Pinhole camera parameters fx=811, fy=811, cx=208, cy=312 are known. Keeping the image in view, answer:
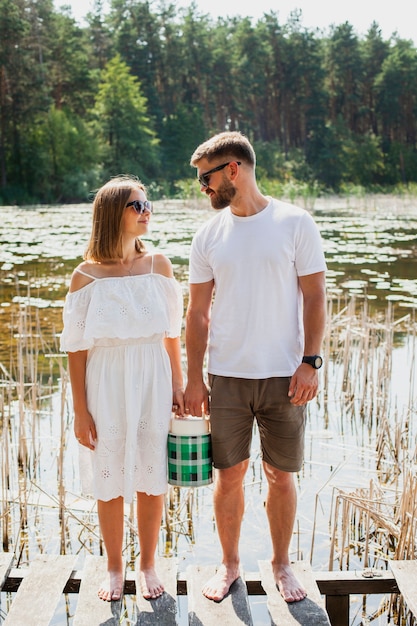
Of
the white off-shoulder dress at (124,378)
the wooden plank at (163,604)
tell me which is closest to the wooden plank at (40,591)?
the wooden plank at (163,604)

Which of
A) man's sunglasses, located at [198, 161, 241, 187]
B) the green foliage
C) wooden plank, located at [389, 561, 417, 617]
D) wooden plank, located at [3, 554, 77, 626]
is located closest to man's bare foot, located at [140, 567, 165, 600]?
wooden plank, located at [3, 554, 77, 626]

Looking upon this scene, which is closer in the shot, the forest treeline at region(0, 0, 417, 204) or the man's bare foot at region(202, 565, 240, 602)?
the man's bare foot at region(202, 565, 240, 602)

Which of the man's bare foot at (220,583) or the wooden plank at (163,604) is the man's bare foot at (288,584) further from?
the wooden plank at (163,604)

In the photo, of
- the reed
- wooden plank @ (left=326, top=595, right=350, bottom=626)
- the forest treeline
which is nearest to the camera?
wooden plank @ (left=326, top=595, right=350, bottom=626)

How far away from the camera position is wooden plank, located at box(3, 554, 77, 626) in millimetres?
2592

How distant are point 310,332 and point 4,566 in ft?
4.50

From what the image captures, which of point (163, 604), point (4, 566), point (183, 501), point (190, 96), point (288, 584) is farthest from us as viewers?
point (190, 96)

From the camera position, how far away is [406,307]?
372 inches

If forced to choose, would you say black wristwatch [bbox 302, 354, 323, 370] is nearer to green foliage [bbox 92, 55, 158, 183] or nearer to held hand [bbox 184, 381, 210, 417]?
held hand [bbox 184, 381, 210, 417]

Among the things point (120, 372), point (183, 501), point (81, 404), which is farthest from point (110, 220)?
point (183, 501)

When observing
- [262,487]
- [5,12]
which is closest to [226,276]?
[262,487]

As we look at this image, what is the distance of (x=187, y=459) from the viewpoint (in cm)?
271

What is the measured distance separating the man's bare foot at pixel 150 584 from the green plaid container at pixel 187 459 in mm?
326

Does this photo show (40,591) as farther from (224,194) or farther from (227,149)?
(227,149)
